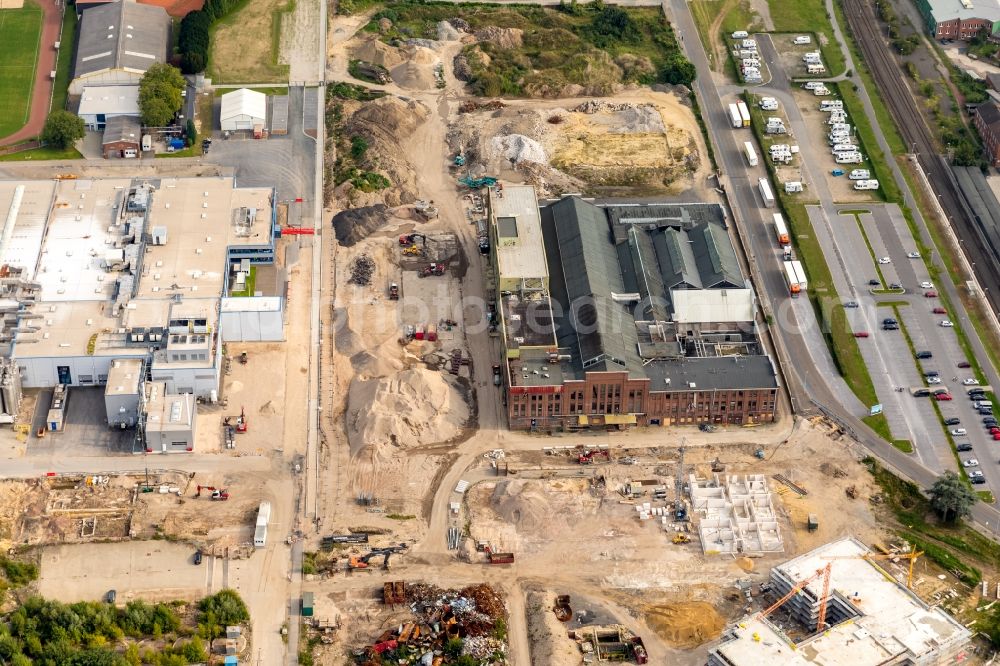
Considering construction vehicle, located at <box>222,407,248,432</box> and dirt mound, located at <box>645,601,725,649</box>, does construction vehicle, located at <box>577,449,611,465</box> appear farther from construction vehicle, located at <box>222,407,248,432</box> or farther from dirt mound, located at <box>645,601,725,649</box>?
construction vehicle, located at <box>222,407,248,432</box>

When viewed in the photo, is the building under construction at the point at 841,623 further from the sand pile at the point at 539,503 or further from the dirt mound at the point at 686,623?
the sand pile at the point at 539,503

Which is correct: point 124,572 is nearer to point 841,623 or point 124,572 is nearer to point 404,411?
point 404,411

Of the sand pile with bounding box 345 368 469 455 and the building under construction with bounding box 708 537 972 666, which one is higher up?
the sand pile with bounding box 345 368 469 455

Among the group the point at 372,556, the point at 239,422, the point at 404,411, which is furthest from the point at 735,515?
the point at 239,422

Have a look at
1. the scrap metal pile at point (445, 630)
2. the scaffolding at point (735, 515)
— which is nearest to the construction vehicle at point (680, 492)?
the scaffolding at point (735, 515)

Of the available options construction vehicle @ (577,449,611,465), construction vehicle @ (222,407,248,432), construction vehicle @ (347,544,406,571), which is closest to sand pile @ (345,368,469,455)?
construction vehicle @ (222,407,248,432)

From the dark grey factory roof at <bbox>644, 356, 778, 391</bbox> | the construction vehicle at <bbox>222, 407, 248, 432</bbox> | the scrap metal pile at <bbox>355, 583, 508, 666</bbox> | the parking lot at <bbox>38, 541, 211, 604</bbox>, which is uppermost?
the dark grey factory roof at <bbox>644, 356, 778, 391</bbox>
